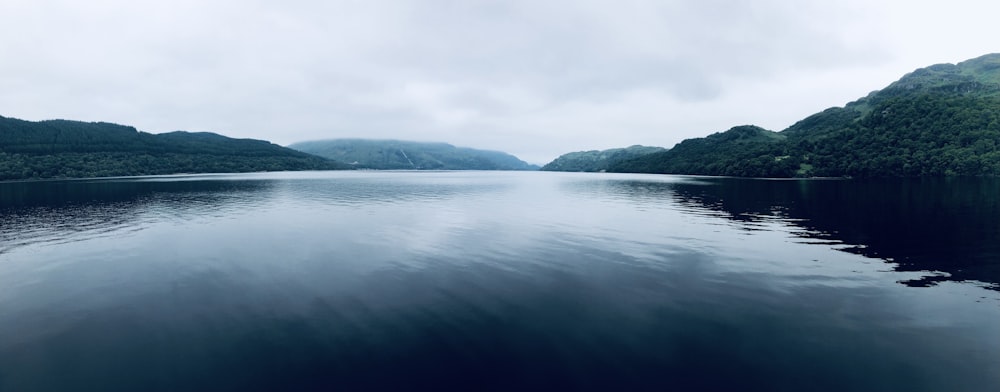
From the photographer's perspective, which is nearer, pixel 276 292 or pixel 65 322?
pixel 65 322

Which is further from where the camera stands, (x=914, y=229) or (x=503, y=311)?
(x=914, y=229)

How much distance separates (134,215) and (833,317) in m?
98.5

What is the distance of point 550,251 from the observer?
41781mm

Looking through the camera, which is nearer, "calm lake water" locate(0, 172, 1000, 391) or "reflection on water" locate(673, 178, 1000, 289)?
"calm lake water" locate(0, 172, 1000, 391)

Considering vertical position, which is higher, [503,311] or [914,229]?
[914,229]

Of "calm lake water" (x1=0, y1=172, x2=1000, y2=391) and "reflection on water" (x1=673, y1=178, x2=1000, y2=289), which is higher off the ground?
"reflection on water" (x1=673, y1=178, x2=1000, y2=289)

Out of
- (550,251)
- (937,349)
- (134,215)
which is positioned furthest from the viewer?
(134,215)

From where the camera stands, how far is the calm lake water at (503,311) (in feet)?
56.1

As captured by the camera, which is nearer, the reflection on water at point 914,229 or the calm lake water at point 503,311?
the calm lake water at point 503,311

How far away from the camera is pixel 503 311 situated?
80.2 ft

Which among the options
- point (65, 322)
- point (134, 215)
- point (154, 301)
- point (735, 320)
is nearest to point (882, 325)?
point (735, 320)

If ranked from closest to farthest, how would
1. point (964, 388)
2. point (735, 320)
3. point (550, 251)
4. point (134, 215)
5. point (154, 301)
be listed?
point (964, 388)
point (735, 320)
point (154, 301)
point (550, 251)
point (134, 215)

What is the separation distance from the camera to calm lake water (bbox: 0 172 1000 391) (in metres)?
17.1

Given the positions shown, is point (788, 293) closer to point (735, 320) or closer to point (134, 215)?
point (735, 320)
